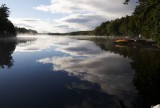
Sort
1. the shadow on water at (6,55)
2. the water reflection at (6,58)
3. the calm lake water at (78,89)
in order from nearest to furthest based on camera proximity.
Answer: the calm lake water at (78,89) < the water reflection at (6,58) < the shadow on water at (6,55)

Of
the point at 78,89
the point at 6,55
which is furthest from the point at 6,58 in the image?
the point at 78,89

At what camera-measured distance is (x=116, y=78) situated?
22.8m

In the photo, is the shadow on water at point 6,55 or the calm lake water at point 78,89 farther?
the shadow on water at point 6,55

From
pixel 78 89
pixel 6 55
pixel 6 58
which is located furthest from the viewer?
pixel 6 55

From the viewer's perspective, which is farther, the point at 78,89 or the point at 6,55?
the point at 6,55

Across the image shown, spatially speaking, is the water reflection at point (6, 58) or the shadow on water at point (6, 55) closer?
the water reflection at point (6, 58)

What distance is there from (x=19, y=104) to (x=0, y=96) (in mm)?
2121

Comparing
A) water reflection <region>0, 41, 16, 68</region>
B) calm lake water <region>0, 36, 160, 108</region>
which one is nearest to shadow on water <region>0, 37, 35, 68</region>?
water reflection <region>0, 41, 16, 68</region>

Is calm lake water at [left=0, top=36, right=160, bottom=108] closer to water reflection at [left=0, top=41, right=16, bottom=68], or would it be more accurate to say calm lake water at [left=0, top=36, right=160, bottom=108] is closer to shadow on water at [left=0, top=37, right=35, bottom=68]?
water reflection at [left=0, top=41, right=16, bottom=68]

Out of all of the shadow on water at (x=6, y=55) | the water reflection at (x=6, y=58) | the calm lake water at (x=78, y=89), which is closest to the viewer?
the calm lake water at (x=78, y=89)

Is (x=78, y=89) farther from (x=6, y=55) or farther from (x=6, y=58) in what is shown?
(x=6, y=55)

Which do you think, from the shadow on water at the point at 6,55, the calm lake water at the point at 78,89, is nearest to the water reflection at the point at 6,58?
the shadow on water at the point at 6,55

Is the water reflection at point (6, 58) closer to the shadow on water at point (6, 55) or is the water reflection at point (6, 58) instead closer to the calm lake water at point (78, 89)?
the shadow on water at point (6, 55)

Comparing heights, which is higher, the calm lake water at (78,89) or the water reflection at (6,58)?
the calm lake water at (78,89)
